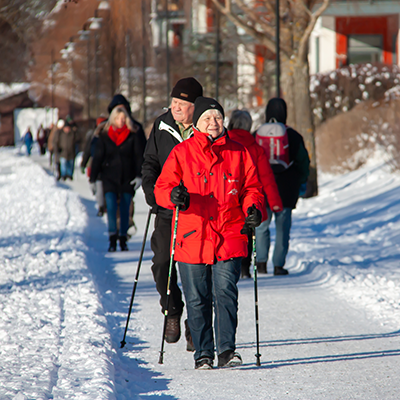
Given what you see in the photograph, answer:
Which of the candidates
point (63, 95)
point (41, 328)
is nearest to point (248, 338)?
point (41, 328)

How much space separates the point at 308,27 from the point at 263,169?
9659 millimetres

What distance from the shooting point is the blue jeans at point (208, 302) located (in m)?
4.79

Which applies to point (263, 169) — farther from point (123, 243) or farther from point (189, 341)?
point (123, 243)

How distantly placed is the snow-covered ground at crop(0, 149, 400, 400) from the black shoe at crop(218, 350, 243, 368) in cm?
7

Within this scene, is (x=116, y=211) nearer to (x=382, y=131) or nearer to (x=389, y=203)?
(x=389, y=203)

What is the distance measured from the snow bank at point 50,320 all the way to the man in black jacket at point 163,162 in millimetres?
565

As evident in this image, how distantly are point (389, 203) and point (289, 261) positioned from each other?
4.56 meters

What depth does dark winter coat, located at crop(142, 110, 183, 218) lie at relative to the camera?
5.36 m

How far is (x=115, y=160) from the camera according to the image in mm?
9695

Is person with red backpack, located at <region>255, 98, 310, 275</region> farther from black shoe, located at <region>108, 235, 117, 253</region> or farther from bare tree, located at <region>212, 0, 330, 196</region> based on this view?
bare tree, located at <region>212, 0, 330, 196</region>

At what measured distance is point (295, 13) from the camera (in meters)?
16.5

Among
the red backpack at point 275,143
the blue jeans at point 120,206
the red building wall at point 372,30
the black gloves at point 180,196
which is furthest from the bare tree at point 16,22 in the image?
the red building wall at point 372,30

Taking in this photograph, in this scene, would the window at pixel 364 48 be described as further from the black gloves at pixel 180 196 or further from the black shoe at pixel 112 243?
the black gloves at pixel 180 196

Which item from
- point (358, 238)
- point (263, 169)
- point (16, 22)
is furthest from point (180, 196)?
point (358, 238)
